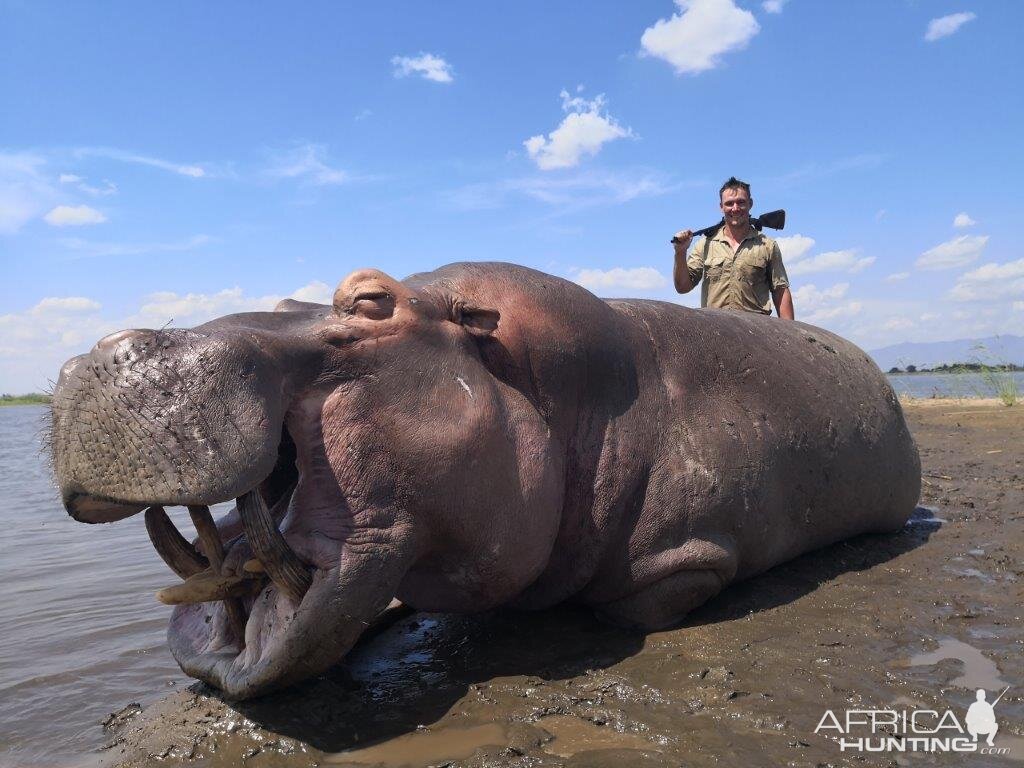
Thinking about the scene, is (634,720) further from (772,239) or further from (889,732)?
(772,239)

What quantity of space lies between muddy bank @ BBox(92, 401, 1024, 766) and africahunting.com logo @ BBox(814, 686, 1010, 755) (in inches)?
1.4

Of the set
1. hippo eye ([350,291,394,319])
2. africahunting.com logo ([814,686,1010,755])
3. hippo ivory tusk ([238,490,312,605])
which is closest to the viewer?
africahunting.com logo ([814,686,1010,755])

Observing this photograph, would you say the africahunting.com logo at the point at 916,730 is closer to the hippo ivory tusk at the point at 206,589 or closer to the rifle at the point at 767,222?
the hippo ivory tusk at the point at 206,589

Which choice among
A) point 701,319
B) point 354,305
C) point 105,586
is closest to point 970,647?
point 701,319

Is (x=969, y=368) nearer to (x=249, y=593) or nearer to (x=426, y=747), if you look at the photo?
(x=426, y=747)

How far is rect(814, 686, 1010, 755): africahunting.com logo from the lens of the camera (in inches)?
86.4

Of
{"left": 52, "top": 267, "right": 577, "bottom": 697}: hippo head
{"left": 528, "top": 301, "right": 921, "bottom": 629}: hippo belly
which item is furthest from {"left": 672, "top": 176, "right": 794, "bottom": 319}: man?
{"left": 52, "top": 267, "right": 577, "bottom": 697}: hippo head

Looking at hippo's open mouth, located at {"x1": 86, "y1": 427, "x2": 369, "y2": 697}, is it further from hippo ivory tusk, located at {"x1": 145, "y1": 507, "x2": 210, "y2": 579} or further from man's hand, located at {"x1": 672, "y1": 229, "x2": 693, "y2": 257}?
man's hand, located at {"x1": 672, "y1": 229, "x2": 693, "y2": 257}

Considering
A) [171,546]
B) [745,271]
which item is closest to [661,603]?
[171,546]

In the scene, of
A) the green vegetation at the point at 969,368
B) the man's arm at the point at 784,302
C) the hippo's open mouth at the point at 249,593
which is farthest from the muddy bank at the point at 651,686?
the green vegetation at the point at 969,368

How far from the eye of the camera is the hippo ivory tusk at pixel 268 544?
2.33 m

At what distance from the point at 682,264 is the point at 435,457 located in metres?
4.66

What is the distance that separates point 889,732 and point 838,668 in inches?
19.0

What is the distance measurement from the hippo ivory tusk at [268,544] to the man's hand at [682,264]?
15.4 feet
